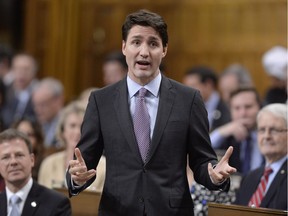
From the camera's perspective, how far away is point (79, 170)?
3.37m

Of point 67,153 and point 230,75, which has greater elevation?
point 230,75

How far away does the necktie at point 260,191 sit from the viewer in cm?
470

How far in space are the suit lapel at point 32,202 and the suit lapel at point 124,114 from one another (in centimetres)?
108

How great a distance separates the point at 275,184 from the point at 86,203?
1.11m

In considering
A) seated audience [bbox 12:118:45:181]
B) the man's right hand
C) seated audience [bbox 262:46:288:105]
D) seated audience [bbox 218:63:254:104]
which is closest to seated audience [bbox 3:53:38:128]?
seated audience [bbox 218:63:254:104]

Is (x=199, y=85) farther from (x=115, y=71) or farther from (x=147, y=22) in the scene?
(x=147, y=22)

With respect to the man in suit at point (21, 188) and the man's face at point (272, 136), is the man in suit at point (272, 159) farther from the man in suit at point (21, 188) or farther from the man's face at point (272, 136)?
the man in suit at point (21, 188)

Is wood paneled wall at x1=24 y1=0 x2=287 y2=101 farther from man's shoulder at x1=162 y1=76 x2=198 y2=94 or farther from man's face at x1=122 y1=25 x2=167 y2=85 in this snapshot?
man's face at x1=122 y1=25 x2=167 y2=85

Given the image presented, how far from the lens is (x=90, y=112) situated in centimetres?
359

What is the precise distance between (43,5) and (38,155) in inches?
168

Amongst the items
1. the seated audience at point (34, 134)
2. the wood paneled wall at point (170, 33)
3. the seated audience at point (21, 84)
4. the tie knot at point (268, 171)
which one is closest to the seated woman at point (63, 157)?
the seated audience at point (34, 134)

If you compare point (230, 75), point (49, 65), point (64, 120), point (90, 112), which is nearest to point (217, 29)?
point (230, 75)

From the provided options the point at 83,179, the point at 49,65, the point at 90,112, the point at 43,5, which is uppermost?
the point at 43,5

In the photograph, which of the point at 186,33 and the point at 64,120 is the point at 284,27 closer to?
the point at 186,33
